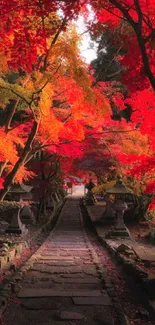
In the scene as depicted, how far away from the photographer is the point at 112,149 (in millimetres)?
17359

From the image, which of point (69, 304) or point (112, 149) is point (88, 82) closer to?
point (69, 304)

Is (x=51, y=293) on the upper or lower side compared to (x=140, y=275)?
lower

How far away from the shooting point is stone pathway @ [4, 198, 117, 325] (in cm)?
537

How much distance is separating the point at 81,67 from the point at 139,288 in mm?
5949

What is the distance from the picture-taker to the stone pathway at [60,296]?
5.37m

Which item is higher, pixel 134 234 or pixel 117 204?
pixel 117 204

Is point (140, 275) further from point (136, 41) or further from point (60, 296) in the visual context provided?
point (136, 41)

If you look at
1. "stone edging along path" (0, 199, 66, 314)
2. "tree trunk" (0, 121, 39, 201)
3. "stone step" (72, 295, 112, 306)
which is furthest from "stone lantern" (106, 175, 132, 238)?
"stone step" (72, 295, 112, 306)

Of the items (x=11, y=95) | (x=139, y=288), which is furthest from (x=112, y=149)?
(x=139, y=288)

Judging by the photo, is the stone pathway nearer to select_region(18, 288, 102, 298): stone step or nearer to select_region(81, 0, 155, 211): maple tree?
select_region(18, 288, 102, 298): stone step

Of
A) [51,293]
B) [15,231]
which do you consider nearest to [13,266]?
[51,293]

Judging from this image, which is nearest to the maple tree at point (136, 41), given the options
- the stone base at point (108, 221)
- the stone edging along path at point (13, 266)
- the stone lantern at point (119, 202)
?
the stone lantern at point (119, 202)

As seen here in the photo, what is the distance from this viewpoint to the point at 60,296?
6398mm

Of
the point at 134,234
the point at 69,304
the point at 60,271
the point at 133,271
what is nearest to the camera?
the point at 69,304
